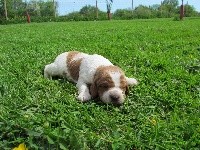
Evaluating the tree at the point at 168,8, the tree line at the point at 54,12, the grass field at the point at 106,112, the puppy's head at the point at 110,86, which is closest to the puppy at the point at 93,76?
the puppy's head at the point at 110,86

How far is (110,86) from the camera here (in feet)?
15.9

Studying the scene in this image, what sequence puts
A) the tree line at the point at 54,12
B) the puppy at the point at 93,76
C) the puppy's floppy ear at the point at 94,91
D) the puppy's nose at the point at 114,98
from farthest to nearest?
the tree line at the point at 54,12
the puppy's floppy ear at the point at 94,91
the puppy at the point at 93,76
the puppy's nose at the point at 114,98

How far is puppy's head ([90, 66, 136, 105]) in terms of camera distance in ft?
15.5

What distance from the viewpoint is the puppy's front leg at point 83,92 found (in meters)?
4.94

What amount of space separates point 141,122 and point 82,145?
1.00 m

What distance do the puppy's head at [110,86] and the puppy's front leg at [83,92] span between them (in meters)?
0.07

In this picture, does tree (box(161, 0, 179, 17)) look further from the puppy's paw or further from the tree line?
the puppy's paw

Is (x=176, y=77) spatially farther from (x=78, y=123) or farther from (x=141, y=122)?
(x=78, y=123)

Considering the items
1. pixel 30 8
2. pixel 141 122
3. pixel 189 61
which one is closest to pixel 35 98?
pixel 141 122

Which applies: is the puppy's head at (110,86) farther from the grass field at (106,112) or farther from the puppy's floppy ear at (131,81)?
the puppy's floppy ear at (131,81)

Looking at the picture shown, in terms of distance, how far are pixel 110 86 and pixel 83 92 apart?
0.41m

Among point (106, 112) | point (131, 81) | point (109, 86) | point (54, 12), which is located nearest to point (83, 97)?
point (109, 86)

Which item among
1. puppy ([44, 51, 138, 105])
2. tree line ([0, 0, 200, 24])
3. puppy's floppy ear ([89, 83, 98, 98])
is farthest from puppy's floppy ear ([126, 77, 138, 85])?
tree line ([0, 0, 200, 24])

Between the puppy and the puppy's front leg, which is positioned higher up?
the puppy
